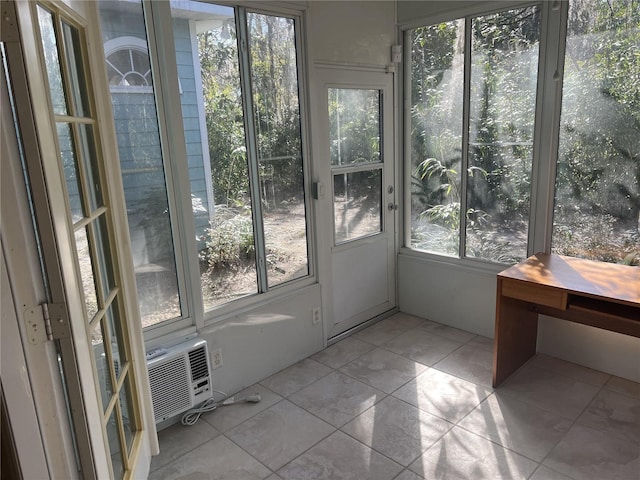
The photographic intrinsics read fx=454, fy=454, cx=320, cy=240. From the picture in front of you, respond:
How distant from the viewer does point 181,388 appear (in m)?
2.34

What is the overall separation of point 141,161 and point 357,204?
5.34 ft

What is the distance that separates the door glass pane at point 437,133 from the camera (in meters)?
3.14

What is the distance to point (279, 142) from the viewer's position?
275 cm

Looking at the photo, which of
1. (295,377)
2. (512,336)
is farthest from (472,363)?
(295,377)

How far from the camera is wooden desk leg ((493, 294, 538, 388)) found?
2626 millimetres

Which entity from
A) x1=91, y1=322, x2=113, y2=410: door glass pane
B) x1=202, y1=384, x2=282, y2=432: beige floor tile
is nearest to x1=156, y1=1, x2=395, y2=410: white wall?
x1=202, y1=384, x2=282, y2=432: beige floor tile

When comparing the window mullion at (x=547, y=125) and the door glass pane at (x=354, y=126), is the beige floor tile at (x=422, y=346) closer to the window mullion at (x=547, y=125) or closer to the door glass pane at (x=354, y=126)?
the window mullion at (x=547, y=125)

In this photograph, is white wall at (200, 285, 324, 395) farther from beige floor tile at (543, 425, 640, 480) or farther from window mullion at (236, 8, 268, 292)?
beige floor tile at (543, 425, 640, 480)

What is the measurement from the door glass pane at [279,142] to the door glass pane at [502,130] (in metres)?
1.22

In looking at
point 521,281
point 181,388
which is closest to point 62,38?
point 181,388

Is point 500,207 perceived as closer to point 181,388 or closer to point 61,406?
point 181,388

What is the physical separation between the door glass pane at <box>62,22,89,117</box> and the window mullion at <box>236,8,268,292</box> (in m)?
1.15

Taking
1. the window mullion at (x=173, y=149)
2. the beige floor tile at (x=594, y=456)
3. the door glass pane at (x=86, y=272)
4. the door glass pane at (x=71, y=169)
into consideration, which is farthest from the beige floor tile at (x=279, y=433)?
the door glass pane at (x=71, y=169)

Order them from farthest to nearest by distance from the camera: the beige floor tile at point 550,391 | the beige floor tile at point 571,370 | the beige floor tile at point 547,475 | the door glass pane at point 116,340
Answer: the beige floor tile at point 571,370
the beige floor tile at point 550,391
the beige floor tile at point 547,475
the door glass pane at point 116,340
